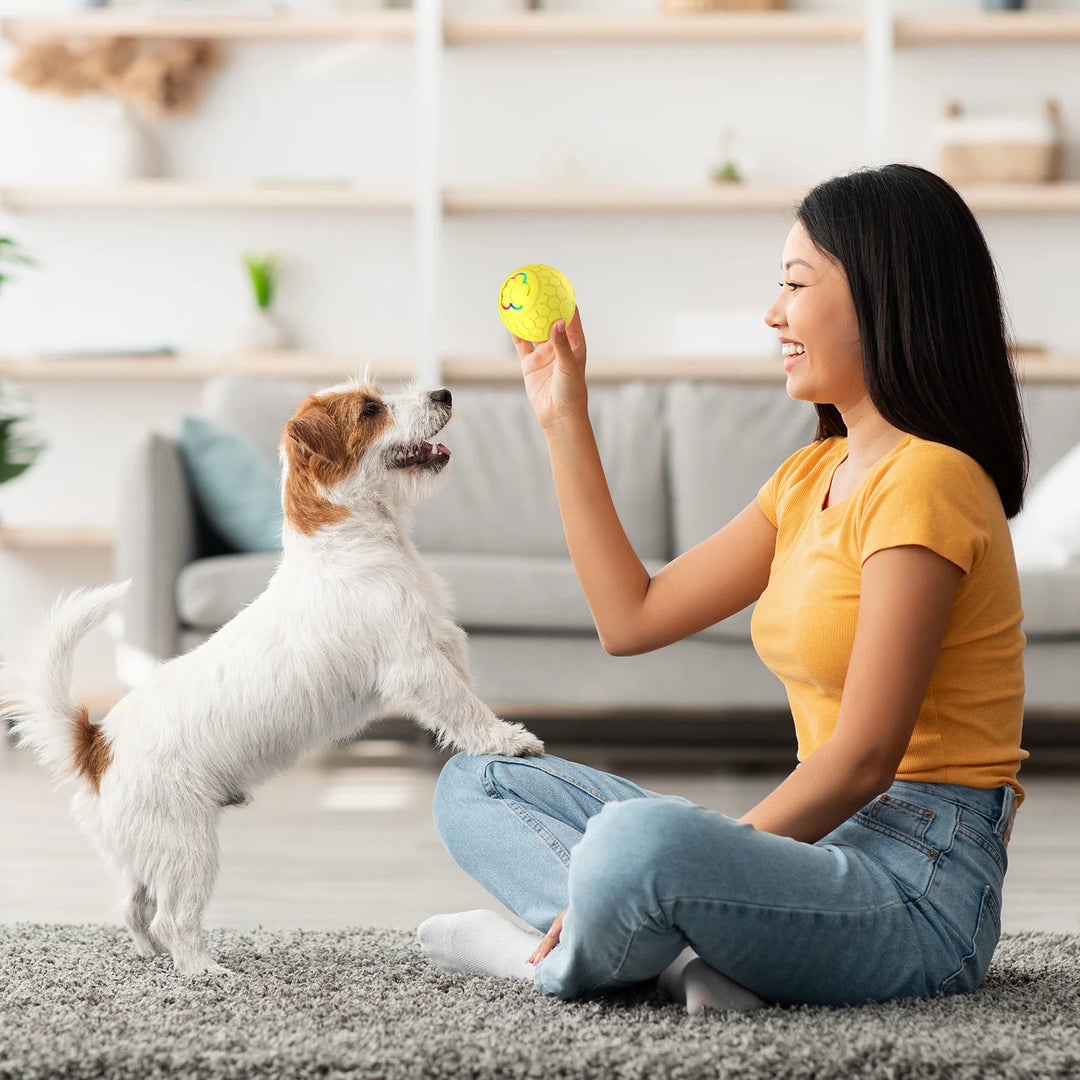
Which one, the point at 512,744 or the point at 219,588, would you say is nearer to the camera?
the point at 512,744

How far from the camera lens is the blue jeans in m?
1.21

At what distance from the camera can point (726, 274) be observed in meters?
4.63

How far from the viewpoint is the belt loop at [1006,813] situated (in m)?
1.36

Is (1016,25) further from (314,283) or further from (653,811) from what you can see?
(653,811)

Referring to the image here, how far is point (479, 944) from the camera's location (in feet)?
5.09

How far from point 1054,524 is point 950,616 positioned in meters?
2.12

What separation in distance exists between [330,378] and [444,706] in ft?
9.81

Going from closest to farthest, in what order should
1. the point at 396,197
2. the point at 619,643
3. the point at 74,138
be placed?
the point at 619,643, the point at 396,197, the point at 74,138

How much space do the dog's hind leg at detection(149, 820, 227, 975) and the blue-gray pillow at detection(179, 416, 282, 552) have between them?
1.81 meters

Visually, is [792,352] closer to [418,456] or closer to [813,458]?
[813,458]

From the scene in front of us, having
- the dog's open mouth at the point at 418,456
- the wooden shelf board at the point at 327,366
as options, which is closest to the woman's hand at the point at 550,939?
the dog's open mouth at the point at 418,456

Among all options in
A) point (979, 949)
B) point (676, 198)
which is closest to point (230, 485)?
point (676, 198)

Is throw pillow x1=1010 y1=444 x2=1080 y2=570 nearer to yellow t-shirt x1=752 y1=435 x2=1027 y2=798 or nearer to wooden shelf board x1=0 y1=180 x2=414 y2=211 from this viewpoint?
yellow t-shirt x1=752 y1=435 x2=1027 y2=798

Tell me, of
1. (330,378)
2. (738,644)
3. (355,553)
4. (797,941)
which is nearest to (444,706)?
(355,553)
